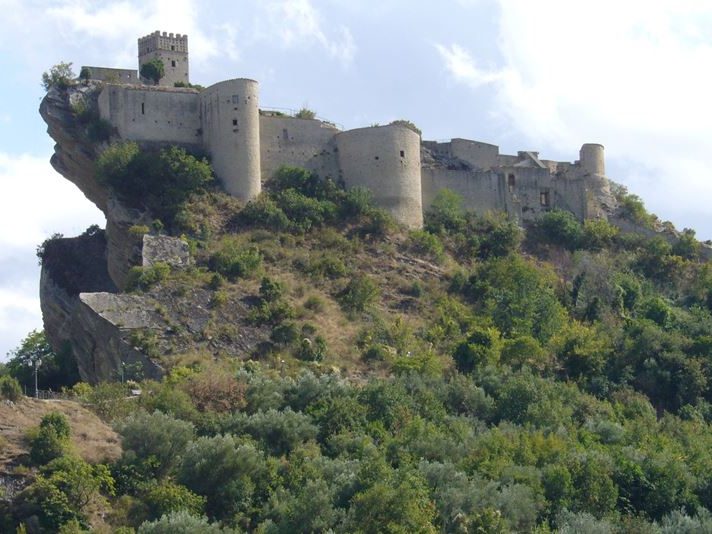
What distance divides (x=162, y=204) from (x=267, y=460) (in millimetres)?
15891

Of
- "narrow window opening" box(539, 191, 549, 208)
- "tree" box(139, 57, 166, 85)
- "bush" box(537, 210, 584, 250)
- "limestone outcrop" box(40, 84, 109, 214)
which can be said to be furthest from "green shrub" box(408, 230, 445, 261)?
"tree" box(139, 57, 166, 85)

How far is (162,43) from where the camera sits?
194 feet

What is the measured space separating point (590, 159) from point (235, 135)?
13.9 m

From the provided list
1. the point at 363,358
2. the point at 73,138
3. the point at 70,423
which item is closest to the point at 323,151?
the point at 73,138

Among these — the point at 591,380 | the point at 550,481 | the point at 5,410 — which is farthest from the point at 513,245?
the point at 5,410

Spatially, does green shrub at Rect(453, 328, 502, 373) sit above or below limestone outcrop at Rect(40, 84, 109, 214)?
below

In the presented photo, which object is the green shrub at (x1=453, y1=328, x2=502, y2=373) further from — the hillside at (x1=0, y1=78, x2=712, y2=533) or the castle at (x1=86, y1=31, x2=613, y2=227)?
the castle at (x1=86, y1=31, x2=613, y2=227)

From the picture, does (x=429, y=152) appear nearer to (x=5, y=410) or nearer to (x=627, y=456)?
(x=627, y=456)

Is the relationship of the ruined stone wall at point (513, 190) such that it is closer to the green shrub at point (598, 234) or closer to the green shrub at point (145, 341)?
the green shrub at point (598, 234)

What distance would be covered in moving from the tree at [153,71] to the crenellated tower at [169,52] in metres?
0.44

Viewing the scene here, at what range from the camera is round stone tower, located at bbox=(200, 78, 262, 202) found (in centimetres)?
5472

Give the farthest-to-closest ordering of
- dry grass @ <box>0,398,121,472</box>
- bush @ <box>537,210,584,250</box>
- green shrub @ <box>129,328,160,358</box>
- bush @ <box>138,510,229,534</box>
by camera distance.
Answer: bush @ <box>537,210,584,250</box> < green shrub @ <box>129,328,160,358</box> < dry grass @ <box>0,398,121,472</box> < bush @ <box>138,510,229,534</box>

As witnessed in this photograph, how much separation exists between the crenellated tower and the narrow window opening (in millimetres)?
12309

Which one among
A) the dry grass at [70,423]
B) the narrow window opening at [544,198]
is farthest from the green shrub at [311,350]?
the narrow window opening at [544,198]
